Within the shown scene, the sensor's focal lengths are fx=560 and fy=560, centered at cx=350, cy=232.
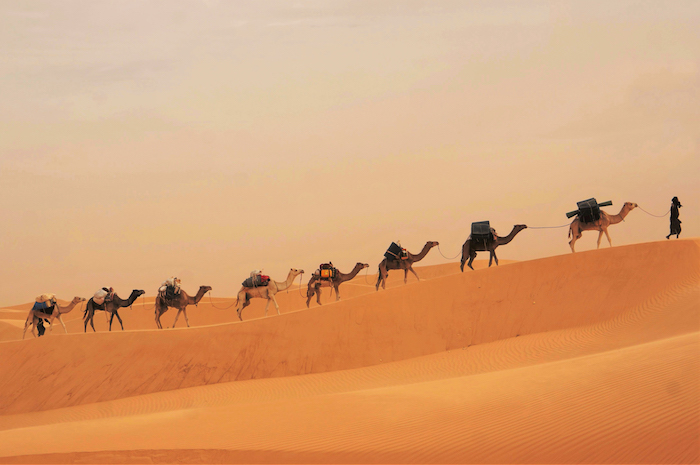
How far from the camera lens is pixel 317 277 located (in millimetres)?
28781

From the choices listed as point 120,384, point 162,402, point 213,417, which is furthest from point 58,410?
point 213,417

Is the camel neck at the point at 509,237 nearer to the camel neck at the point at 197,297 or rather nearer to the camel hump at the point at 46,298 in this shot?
the camel neck at the point at 197,297

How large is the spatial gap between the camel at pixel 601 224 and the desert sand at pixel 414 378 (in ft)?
3.54

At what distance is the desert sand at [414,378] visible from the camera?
8.95m

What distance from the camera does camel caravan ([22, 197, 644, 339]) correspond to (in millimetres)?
23141

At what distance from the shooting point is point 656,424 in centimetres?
819

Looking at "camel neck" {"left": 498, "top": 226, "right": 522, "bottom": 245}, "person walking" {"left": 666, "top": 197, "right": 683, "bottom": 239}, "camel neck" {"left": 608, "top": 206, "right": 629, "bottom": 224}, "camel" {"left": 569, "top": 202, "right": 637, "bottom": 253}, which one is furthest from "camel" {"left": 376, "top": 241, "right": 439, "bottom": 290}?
"person walking" {"left": 666, "top": 197, "right": 683, "bottom": 239}

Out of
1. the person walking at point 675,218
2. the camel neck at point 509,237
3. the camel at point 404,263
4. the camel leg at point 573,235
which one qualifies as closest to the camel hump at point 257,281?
the camel at point 404,263

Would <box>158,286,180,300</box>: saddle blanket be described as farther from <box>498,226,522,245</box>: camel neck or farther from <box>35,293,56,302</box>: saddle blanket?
<box>498,226,522,245</box>: camel neck

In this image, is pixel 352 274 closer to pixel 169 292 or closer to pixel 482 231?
pixel 482 231

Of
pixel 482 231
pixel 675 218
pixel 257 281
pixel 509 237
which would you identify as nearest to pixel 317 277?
pixel 257 281

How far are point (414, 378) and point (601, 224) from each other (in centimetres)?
1075

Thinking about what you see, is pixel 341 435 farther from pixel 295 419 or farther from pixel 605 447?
pixel 605 447

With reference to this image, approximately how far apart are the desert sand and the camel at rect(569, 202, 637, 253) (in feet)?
3.54
